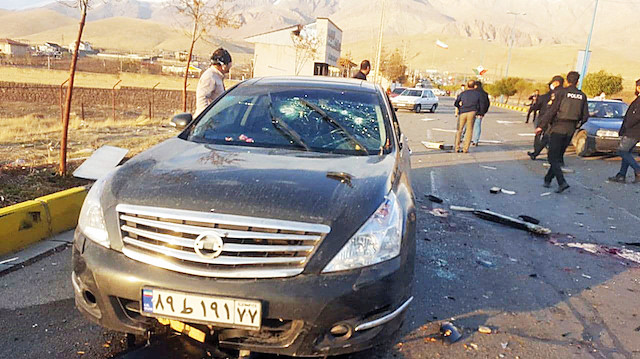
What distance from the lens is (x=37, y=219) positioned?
14.8ft

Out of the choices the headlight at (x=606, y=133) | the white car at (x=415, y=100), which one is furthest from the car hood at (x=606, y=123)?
the white car at (x=415, y=100)

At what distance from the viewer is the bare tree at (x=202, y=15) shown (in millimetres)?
13758

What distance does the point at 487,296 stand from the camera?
384 centimetres

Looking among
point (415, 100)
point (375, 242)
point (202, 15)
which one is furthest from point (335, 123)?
point (415, 100)

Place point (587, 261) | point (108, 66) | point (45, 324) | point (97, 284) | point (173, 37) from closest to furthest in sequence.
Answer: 1. point (97, 284)
2. point (45, 324)
3. point (587, 261)
4. point (108, 66)
5. point (173, 37)

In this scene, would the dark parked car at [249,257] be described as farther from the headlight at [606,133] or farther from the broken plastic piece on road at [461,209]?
the headlight at [606,133]

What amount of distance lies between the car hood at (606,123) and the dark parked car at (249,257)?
444 inches

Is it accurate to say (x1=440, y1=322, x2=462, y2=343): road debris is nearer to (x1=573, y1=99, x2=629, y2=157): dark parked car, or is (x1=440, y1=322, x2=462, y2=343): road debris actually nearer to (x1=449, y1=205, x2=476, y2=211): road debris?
(x1=449, y1=205, x2=476, y2=211): road debris

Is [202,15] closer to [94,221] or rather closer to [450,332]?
[94,221]

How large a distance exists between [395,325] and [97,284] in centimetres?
155

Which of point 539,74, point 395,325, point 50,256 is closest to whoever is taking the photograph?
point 395,325

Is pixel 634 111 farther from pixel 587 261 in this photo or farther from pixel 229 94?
pixel 229 94

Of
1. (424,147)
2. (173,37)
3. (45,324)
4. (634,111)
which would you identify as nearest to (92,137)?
(424,147)

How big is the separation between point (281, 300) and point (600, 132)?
12.1 metres
